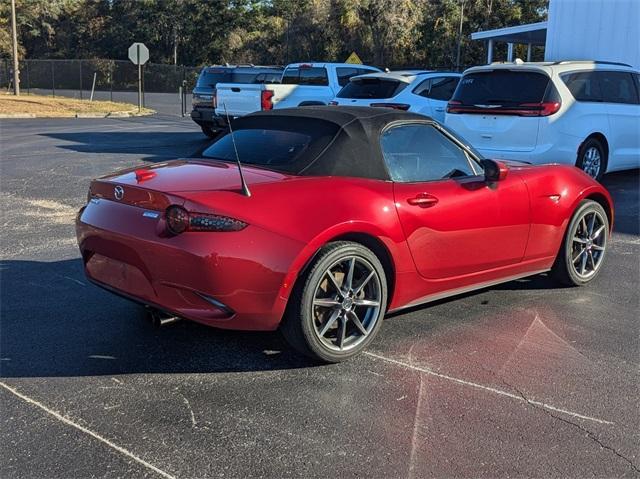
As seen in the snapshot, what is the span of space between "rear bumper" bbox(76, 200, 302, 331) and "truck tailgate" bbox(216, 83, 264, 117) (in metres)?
11.4

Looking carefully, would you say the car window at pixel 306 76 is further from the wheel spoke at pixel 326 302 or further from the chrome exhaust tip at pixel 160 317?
the wheel spoke at pixel 326 302

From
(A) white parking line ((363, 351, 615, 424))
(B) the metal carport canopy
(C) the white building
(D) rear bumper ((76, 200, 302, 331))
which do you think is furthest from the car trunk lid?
(B) the metal carport canopy

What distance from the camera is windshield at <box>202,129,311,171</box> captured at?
4328 mm

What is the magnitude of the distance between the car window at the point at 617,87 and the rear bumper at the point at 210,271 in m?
8.13

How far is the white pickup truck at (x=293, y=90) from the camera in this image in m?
14.5

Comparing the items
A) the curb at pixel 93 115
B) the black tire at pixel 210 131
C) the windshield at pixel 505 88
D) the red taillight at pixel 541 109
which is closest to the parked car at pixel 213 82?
the black tire at pixel 210 131

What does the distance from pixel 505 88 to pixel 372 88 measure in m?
3.42

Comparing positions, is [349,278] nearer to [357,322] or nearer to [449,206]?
[357,322]

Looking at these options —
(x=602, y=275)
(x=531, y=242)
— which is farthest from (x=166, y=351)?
(x=602, y=275)

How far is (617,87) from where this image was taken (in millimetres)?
10383

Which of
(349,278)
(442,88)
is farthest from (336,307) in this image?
(442,88)

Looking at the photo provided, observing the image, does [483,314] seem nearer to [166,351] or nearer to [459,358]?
[459,358]

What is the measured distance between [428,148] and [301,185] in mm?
1237

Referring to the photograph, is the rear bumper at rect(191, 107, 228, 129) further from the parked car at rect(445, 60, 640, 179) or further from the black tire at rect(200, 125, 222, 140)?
the parked car at rect(445, 60, 640, 179)
